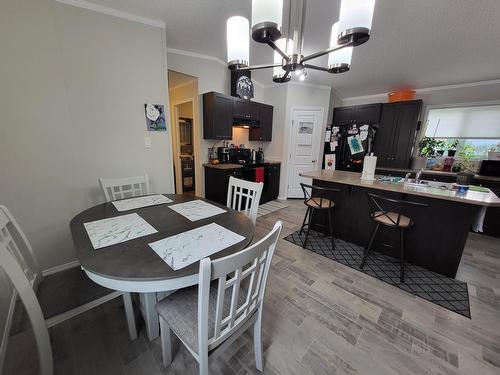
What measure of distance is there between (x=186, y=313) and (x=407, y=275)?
231 cm

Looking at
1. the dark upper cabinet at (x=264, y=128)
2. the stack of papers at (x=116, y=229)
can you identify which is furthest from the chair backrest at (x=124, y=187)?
the dark upper cabinet at (x=264, y=128)

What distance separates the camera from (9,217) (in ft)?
3.73

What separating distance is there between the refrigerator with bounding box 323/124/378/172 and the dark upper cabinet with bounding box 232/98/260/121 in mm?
1806

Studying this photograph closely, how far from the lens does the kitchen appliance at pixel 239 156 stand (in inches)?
154

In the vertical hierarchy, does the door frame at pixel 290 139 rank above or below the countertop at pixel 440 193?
above

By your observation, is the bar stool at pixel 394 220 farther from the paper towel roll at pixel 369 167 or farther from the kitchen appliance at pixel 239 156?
the kitchen appliance at pixel 239 156

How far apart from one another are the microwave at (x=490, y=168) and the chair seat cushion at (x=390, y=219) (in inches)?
105

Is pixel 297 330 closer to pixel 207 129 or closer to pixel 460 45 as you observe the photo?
pixel 207 129

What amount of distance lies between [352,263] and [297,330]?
117 cm

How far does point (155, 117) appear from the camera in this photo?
2400 millimetres

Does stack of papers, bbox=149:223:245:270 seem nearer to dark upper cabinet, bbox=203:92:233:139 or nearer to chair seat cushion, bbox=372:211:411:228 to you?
chair seat cushion, bbox=372:211:411:228

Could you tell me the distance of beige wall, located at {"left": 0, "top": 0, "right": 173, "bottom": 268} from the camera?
166cm

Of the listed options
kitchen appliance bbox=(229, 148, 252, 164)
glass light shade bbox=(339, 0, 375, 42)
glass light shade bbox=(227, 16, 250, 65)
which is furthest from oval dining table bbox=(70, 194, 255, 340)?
kitchen appliance bbox=(229, 148, 252, 164)

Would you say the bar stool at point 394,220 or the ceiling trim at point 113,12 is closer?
the ceiling trim at point 113,12
